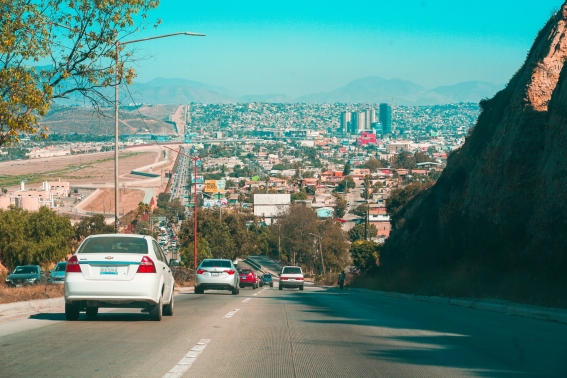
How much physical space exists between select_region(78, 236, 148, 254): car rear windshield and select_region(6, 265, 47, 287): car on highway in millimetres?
17462

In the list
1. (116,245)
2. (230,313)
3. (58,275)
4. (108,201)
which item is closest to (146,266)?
(116,245)

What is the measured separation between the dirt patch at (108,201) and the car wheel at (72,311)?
79946 millimetres

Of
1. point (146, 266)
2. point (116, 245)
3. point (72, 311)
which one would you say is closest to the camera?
point (146, 266)

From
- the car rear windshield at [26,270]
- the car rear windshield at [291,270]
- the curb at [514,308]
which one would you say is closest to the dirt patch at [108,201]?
the car rear windshield at [291,270]

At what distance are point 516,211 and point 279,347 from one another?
1697 centimetres

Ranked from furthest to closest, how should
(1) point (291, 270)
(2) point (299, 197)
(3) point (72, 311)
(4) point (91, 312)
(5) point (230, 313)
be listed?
(2) point (299, 197), (1) point (291, 270), (5) point (230, 313), (4) point (91, 312), (3) point (72, 311)

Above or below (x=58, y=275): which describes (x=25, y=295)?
above

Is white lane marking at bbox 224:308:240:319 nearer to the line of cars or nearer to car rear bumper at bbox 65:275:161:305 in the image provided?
car rear bumper at bbox 65:275:161:305

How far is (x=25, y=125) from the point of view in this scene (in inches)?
670

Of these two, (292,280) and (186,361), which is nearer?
(186,361)

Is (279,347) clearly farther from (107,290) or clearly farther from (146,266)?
(107,290)

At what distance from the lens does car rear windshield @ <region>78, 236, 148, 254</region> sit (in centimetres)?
1453

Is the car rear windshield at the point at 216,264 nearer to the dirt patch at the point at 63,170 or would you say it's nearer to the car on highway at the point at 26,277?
the car on highway at the point at 26,277

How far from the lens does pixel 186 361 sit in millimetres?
9898
